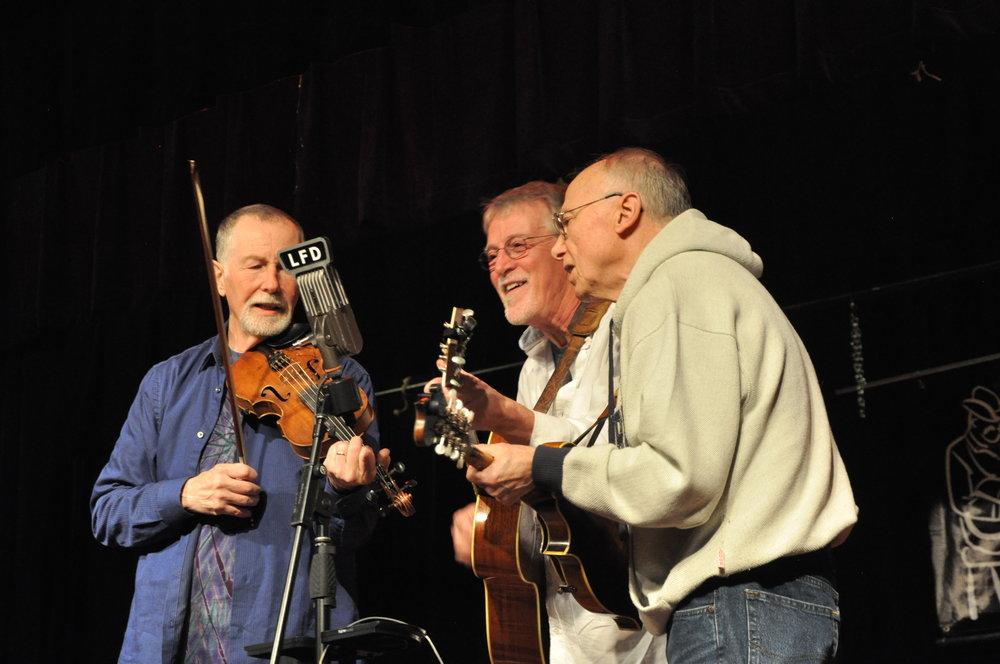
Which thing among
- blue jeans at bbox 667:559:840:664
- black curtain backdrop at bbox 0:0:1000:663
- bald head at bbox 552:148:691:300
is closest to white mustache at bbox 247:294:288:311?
black curtain backdrop at bbox 0:0:1000:663

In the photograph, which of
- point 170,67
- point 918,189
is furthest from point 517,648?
point 170,67

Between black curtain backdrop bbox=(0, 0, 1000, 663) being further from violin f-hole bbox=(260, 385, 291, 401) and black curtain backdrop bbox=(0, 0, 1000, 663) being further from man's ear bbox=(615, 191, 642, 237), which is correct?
man's ear bbox=(615, 191, 642, 237)

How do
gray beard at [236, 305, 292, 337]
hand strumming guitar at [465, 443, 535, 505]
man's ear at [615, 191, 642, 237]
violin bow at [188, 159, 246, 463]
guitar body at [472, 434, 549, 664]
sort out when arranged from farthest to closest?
gray beard at [236, 305, 292, 337] → guitar body at [472, 434, 549, 664] → violin bow at [188, 159, 246, 463] → man's ear at [615, 191, 642, 237] → hand strumming guitar at [465, 443, 535, 505]

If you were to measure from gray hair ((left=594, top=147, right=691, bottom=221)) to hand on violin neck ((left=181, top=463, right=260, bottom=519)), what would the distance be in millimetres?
1242

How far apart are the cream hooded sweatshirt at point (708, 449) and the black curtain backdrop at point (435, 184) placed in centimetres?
135

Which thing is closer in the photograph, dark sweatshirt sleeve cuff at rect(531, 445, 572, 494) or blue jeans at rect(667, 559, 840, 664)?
blue jeans at rect(667, 559, 840, 664)

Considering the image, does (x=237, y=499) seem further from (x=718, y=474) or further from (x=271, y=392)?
(x=718, y=474)

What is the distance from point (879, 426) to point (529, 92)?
1649mm

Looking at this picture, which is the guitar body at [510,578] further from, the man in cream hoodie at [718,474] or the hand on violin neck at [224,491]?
the man in cream hoodie at [718,474]

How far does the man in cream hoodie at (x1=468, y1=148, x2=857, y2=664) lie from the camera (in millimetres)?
2045

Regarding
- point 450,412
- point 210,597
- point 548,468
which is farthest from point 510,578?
point 548,468

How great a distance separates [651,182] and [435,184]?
1.74 m

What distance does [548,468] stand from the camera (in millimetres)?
2258

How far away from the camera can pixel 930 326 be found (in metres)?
3.49
